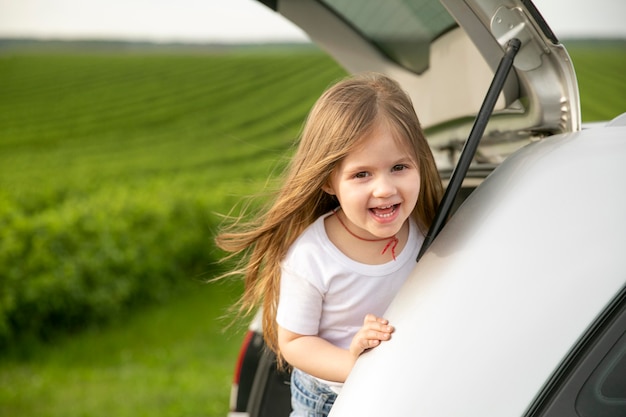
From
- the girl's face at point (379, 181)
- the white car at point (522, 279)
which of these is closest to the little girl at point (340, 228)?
the girl's face at point (379, 181)

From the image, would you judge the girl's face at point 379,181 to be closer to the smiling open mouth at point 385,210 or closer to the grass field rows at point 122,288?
the smiling open mouth at point 385,210

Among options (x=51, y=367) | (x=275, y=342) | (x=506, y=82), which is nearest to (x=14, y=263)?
(x=51, y=367)

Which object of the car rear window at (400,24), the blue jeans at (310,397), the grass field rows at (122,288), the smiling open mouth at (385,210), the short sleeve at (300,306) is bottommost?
the grass field rows at (122,288)

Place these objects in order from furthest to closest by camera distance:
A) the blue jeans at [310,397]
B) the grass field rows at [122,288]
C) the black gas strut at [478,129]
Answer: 1. the grass field rows at [122,288]
2. the blue jeans at [310,397]
3. the black gas strut at [478,129]

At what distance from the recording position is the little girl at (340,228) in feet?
4.94

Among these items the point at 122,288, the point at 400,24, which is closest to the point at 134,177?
the point at 122,288

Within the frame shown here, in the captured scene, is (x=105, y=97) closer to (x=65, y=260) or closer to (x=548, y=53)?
(x=65, y=260)

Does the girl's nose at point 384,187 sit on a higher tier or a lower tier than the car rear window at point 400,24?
lower

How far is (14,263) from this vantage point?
6.21 m

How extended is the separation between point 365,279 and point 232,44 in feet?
64.0

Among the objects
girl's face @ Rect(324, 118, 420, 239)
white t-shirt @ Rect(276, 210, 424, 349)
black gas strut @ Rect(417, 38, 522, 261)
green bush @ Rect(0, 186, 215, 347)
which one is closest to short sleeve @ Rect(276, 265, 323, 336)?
white t-shirt @ Rect(276, 210, 424, 349)

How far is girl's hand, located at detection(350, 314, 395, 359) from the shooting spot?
4.30 ft

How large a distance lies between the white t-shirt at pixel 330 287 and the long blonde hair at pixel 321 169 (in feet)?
0.24

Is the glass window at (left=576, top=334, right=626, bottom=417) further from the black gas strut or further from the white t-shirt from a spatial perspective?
the white t-shirt
